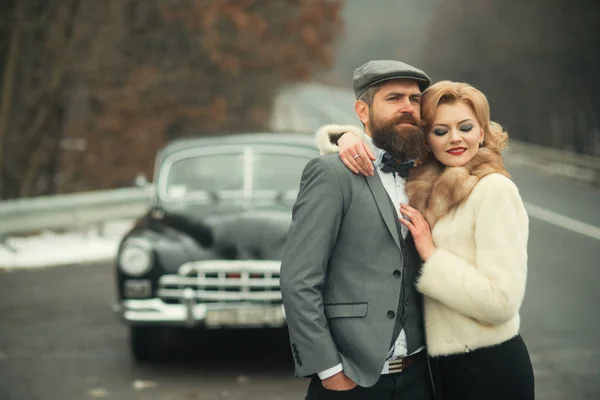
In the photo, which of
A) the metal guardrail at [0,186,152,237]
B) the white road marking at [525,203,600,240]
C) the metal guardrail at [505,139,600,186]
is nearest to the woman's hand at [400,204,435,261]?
the metal guardrail at [0,186,152,237]

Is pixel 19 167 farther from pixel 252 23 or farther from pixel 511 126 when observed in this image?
Answer: pixel 511 126

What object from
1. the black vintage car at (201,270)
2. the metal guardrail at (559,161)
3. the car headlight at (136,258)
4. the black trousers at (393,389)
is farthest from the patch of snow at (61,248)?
the black trousers at (393,389)

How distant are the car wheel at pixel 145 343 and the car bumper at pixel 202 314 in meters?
0.33

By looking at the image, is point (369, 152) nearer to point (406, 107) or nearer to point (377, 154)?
point (377, 154)

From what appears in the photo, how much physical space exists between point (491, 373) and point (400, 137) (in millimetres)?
871

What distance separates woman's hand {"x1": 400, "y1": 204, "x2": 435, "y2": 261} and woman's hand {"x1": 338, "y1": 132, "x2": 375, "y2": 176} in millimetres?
191

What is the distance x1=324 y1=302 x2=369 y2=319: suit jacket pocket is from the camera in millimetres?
3357

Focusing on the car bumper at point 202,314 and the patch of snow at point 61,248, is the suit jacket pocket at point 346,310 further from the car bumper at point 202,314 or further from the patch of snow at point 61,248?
the patch of snow at point 61,248

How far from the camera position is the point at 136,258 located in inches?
290

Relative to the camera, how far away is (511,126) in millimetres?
56406

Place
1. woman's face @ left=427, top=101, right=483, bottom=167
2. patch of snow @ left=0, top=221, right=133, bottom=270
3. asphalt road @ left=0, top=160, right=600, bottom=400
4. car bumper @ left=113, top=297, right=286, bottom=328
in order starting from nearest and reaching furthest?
woman's face @ left=427, top=101, right=483, bottom=167
asphalt road @ left=0, top=160, right=600, bottom=400
car bumper @ left=113, top=297, right=286, bottom=328
patch of snow @ left=0, top=221, right=133, bottom=270

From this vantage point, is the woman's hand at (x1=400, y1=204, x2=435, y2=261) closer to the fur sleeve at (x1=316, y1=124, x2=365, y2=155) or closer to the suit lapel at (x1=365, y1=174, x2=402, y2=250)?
the suit lapel at (x1=365, y1=174, x2=402, y2=250)

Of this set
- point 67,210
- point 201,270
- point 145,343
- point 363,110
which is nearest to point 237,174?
point 201,270

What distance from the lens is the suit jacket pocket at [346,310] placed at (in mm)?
3357
